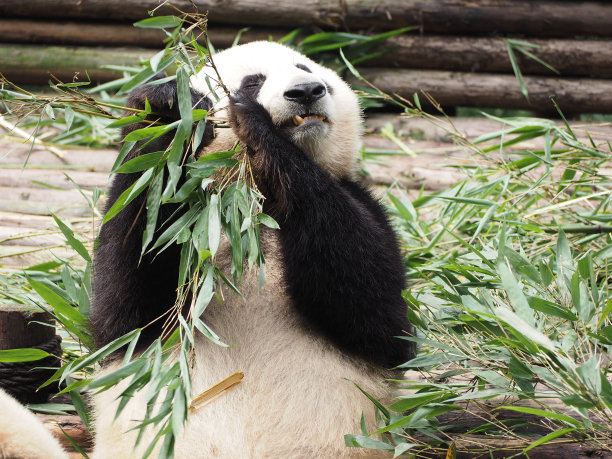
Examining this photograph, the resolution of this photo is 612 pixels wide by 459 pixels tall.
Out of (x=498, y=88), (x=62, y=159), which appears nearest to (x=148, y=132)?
(x=62, y=159)

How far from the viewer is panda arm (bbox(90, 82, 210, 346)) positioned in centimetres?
251

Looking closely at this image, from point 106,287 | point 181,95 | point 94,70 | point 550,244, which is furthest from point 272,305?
point 94,70

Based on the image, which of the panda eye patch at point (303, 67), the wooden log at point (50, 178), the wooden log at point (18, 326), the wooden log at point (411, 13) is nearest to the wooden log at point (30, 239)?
the wooden log at point (50, 178)

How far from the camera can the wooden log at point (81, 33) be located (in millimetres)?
6160

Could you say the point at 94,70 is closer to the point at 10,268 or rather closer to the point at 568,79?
the point at 10,268

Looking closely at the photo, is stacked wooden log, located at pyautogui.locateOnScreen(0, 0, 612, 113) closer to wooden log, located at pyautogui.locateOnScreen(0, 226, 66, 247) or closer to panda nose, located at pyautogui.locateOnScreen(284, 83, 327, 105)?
wooden log, located at pyautogui.locateOnScreen(0, 226, 66, 247)

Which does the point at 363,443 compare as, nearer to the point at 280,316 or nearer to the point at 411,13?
the point at 280,316

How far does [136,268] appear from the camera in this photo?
251 centimetres

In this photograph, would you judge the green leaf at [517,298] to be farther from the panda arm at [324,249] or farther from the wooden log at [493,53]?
the wooden log at [493,53]

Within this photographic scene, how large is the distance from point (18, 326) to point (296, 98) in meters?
1.46

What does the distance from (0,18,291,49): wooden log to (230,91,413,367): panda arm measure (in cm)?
382

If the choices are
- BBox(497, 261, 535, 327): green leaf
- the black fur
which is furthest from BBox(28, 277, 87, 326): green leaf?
BBox(497, 261, 535, 327): green leaf

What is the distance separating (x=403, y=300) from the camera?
107 inches

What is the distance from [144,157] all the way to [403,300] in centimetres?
108
